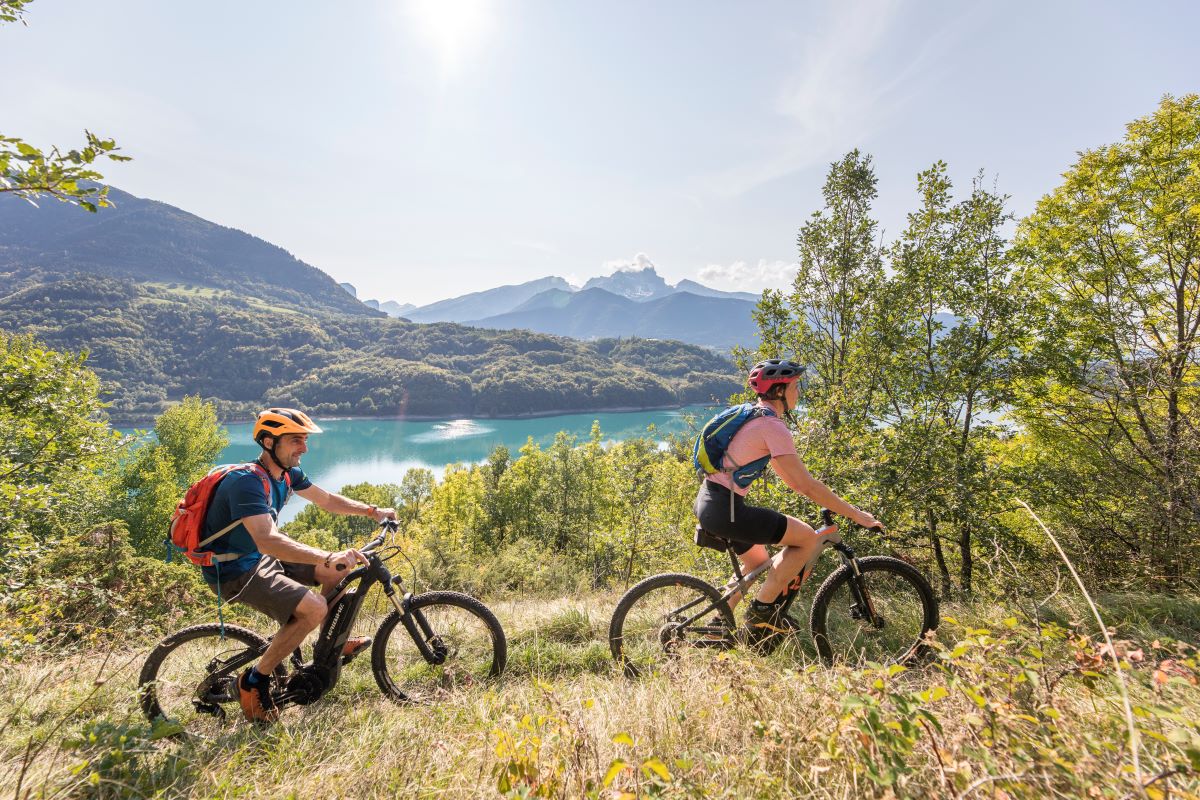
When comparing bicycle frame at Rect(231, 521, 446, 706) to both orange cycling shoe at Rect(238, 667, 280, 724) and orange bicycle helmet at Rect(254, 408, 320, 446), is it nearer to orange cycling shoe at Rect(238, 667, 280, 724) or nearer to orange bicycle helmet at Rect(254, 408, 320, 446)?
orange cycling shoe at Rect(238, 667, 280, 724)

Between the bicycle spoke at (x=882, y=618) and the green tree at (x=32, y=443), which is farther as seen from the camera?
the green tree at (x=32, y=443)

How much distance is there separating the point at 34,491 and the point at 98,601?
203 centimetres

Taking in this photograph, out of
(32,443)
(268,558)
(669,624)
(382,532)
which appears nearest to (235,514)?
(268,558)

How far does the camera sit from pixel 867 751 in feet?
5.73

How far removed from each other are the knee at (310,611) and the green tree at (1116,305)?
9650 mm

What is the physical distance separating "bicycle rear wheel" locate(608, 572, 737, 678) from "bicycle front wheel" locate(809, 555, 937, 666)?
0.75 metres

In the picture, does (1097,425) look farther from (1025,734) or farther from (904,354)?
(1025,734)

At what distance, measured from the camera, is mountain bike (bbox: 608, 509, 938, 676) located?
3707 millimetres

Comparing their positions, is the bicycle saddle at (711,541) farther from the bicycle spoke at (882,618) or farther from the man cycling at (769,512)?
the bicycle spoke at (882,618)

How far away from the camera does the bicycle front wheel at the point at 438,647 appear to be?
3732mm

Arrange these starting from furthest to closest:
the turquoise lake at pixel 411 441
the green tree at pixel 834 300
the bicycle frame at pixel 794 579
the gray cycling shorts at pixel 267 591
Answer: the turquoise lake at pixel 411 441, the green tree at pixel 834 300, the bicycle frame at pixel 794 579, the gray cycling shorts at pixel 267 591

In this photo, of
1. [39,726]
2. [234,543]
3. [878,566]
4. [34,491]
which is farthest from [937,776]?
[34,491]

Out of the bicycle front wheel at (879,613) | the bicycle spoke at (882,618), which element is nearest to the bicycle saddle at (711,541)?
the bicycle front wheel at (879,613)

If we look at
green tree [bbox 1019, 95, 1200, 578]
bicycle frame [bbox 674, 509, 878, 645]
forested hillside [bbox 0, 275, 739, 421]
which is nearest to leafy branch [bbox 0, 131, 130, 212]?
bicycle frame [bbox 674, 509, 878, 645]
